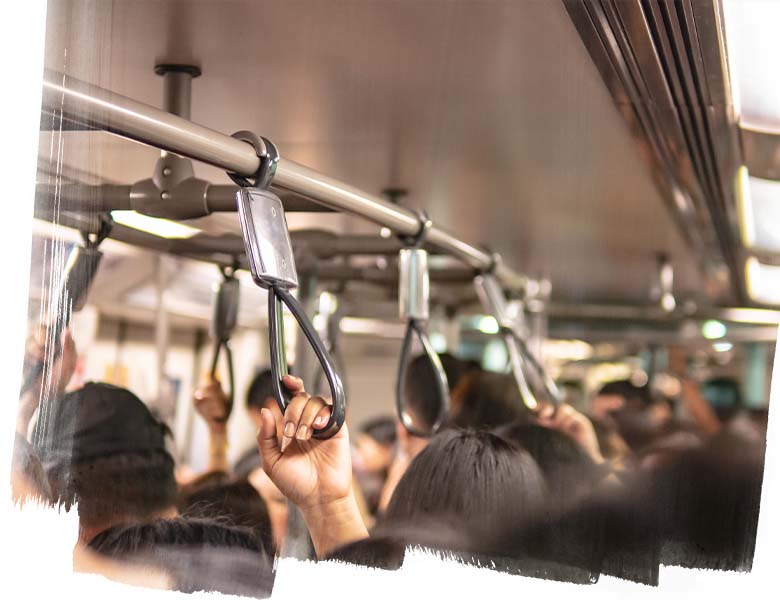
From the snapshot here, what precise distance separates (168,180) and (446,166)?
0.35 m

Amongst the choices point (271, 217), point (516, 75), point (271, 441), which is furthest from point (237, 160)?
point (516, 75)

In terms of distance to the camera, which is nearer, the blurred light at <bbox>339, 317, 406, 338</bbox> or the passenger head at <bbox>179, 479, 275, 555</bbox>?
the passenger head at <bbox>179, 479, 275, 555</bbox>

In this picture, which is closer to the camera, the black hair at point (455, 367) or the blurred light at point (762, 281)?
the blurred light at point (762, 281)

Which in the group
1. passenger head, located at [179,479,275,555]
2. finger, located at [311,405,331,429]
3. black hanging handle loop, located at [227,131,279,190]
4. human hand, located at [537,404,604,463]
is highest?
black hanging handle loop, located at [227,131,279,190]

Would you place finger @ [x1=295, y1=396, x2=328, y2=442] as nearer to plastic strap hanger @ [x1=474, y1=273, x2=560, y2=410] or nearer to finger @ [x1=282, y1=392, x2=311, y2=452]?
finger @ [x1=282, y1=392, x2=311, y2=452]

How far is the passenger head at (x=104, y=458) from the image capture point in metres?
0.54

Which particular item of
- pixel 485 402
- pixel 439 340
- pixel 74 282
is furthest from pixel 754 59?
pixel 439 340

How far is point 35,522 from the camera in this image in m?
0.51

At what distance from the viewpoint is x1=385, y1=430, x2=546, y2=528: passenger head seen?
2.10ft

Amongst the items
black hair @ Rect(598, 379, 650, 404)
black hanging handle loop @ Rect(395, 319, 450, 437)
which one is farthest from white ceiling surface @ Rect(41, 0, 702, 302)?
black hair @ Rect(598, 379, 650, 404)

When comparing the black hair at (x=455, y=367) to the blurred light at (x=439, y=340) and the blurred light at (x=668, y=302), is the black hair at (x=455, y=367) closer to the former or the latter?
the blurred light at (x=439, y=340)

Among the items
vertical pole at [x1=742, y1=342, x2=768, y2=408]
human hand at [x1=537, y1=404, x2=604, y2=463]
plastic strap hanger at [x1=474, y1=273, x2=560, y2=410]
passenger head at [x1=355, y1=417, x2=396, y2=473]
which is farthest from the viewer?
passenger head at [x1=355, y1=417, x2=396, y2=473]

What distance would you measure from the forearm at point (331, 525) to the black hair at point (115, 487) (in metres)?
0.13

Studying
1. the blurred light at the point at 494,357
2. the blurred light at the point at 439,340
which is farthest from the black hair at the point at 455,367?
the blurred light at the point at 439,340
